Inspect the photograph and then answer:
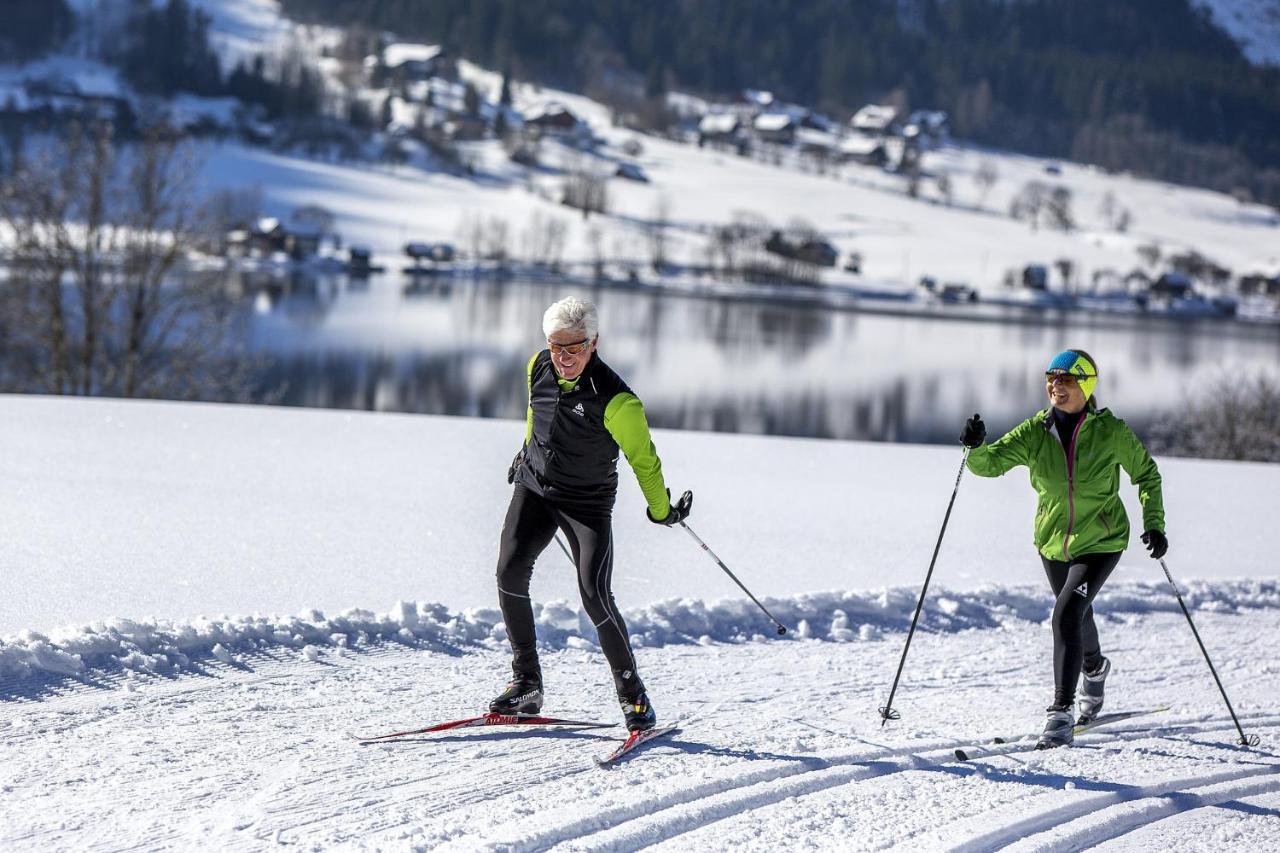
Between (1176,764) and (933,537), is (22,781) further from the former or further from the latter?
(933,537)

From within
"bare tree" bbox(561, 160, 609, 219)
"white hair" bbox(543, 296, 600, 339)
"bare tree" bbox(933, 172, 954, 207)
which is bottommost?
"white hair" bbox(543, 296, 600, 339)

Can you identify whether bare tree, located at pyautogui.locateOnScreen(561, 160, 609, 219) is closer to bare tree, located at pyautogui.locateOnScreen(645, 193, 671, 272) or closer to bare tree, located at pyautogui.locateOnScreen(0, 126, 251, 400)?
bare tree, located at pyautogui.locateOnScreen(645, 193, 671, 272)

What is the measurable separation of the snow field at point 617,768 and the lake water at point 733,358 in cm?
1698

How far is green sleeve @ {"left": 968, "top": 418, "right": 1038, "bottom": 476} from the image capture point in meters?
4.84

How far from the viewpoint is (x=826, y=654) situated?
A: 20.1 feet

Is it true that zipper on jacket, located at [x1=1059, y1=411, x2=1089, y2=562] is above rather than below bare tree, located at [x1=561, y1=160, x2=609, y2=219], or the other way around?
below

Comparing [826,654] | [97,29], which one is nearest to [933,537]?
[826,654]

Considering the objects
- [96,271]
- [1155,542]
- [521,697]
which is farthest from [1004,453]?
[96,271]

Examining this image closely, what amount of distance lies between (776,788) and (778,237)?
8467 centimetres

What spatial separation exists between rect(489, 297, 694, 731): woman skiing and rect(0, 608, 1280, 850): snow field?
466mm

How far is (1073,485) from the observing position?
15.8 feet

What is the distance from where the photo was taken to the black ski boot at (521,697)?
476 cm

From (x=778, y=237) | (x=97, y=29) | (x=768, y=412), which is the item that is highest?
(x=97, y=29)

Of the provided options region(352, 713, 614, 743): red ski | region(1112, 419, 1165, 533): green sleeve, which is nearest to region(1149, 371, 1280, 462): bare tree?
region(1112, 419, 1165, 533): green sleeve
